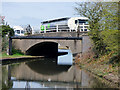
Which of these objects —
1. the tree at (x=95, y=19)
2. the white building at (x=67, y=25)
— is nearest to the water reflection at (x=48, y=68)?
the tree at (x=95, y=19)

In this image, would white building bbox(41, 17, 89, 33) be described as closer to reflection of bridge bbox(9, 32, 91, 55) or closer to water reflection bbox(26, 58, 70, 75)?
reflection of bridge bbox(9, 32, 91, 55)

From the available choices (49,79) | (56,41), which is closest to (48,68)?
(49,79)

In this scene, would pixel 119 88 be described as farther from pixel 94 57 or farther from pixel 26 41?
pixel 26 41

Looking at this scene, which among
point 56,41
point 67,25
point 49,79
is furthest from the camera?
point 67,25

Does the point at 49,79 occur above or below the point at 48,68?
above

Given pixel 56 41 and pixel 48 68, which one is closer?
pixel 48 68

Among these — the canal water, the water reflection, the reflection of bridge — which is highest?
the reflection of bridge

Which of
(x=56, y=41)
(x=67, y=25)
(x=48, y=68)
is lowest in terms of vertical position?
(x=48, y=68)

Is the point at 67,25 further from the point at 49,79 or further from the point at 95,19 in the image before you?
the point at 49,79

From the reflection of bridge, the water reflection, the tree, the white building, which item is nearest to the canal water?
the water reflection

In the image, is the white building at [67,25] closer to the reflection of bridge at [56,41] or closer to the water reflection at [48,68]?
the reflection of bridge at [56,41]

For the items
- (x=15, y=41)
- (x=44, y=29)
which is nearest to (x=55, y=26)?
(x=44, y=29)

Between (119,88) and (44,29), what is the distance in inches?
3502

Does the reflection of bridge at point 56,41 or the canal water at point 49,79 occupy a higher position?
the reflection of bridge at point 56,41
